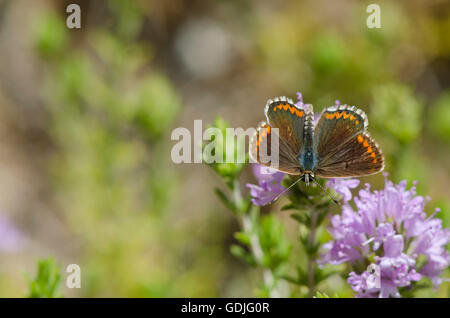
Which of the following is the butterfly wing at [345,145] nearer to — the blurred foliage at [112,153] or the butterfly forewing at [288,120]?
the butterfly forewing at [288,120]

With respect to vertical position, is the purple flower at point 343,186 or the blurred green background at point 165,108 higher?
the blurred green background at point 165,108

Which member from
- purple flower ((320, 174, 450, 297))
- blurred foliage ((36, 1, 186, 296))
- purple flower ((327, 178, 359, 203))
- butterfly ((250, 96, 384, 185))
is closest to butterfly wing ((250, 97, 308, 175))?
butterfly ((250, 96, 384, 185))

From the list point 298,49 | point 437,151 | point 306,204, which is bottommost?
point 306,204

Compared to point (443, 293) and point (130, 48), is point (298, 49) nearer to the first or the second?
point (130, 48)

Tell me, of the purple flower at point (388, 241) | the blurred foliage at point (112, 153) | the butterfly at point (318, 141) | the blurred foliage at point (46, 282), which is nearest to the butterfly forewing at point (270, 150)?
the butterfly at point (318, 141)

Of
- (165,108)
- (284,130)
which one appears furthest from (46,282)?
(165,108)

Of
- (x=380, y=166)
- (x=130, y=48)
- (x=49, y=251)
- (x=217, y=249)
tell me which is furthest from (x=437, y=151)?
(x=49, y=251)
